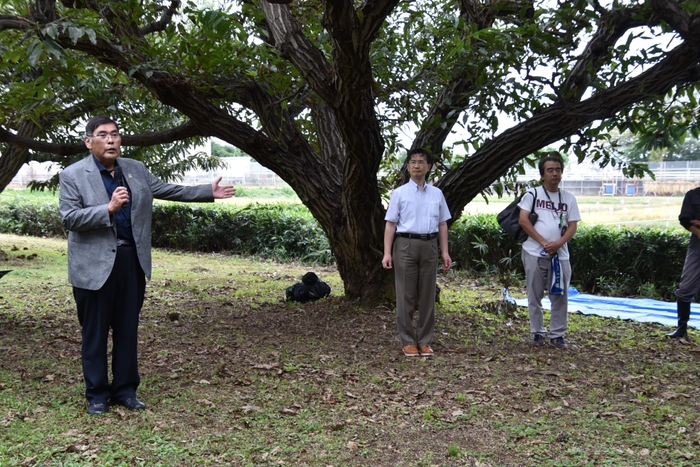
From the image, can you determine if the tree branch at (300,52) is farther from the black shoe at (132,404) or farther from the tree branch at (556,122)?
the black shoe at (132,404)

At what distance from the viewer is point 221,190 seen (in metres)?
4.88

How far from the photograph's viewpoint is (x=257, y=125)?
8.54 meters

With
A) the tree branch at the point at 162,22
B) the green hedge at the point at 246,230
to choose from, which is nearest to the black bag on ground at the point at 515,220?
the tree branch at the point at 162,22

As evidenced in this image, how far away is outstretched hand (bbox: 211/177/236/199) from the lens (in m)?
4.85

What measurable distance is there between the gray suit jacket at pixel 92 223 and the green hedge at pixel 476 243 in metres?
7.47

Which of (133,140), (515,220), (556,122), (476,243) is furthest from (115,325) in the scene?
(476,243)

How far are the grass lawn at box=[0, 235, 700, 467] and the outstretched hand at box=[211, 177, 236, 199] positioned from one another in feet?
4.93

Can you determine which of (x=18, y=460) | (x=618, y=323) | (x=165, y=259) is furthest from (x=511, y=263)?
(x=18, y=460)

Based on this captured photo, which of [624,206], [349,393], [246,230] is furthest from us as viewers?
[624,206]

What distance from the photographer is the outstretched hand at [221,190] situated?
4.85 meters

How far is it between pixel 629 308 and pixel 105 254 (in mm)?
7436

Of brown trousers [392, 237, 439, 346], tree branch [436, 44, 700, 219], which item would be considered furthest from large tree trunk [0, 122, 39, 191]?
brown trousers [392, 237, 439, 346]

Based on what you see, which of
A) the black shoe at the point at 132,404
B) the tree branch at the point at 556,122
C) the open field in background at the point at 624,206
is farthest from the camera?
the open field in background at the point at 624,206

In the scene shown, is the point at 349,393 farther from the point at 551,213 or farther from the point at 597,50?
the point at 597,50
